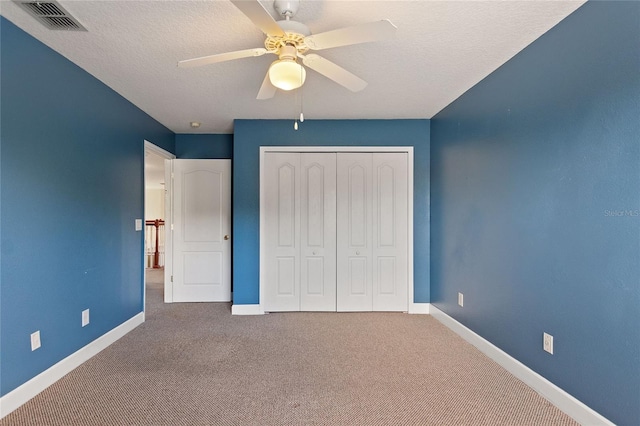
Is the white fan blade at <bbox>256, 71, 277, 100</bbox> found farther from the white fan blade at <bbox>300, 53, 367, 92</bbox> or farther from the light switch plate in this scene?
the light switch plate

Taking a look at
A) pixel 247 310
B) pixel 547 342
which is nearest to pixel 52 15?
pixel 247 310

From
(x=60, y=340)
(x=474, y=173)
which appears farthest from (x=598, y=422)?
(x=60, y=340)

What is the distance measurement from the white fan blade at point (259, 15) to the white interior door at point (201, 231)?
10.1ft

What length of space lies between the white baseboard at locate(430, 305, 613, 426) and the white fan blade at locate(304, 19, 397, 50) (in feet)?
7.45

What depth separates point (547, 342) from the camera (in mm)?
2010

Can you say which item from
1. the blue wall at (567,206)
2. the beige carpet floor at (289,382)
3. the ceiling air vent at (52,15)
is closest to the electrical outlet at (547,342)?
the blue wall at (567,206)

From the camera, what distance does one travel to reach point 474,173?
2846mm

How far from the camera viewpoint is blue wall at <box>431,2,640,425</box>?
5.06 ft

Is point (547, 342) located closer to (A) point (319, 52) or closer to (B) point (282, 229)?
(A) point (319, 52)

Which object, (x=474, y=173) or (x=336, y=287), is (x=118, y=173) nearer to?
(x=336, y=287)

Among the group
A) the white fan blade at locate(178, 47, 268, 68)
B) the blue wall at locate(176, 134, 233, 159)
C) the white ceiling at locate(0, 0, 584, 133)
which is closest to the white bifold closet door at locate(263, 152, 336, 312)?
the white ceiling at locate(0, 0, 584, 133)

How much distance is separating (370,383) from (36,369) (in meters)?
2.26

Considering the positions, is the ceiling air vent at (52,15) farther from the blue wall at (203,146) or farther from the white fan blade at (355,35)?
the blue wall at (203,146)

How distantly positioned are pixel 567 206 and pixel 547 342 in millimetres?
894
